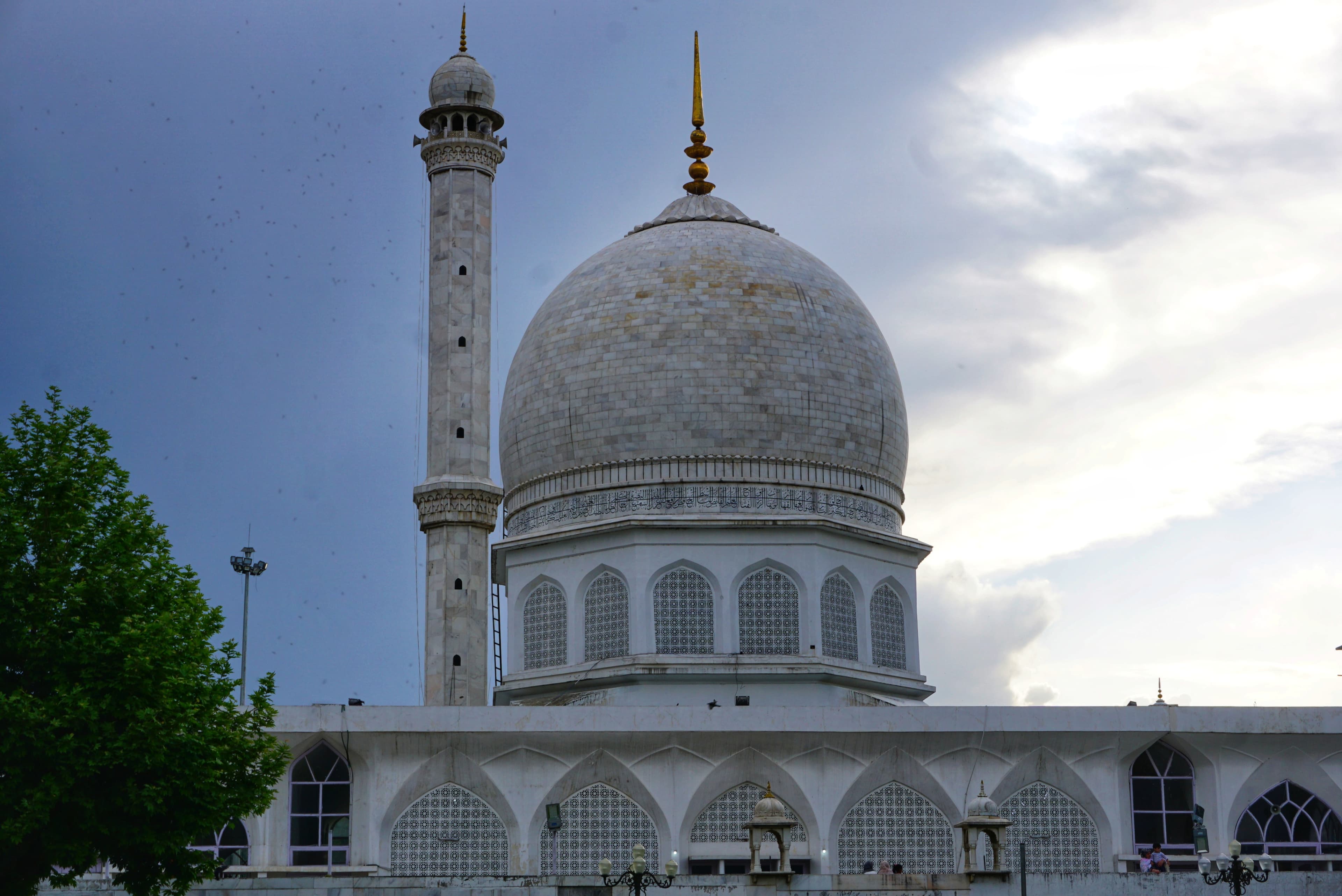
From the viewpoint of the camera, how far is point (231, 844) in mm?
30875

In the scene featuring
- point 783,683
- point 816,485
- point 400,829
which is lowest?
point 400,829

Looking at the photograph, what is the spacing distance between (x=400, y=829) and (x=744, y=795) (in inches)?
230

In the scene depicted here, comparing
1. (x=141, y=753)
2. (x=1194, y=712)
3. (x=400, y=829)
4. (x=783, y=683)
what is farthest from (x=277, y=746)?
(x=1194, y=712)

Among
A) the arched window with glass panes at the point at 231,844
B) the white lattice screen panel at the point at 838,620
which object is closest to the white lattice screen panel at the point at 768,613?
the white lattice screen panel at the point at 838,620

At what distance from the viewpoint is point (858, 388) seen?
3725 centimetres

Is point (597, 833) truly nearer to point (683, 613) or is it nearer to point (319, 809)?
point (319, 809)

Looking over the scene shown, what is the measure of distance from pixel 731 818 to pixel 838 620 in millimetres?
5206

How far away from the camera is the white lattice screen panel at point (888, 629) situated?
3581cm

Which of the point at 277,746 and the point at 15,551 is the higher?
the point at 15,551

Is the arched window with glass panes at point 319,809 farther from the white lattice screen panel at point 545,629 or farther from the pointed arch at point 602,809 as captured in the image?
the white lattice screen panel at point 545,629

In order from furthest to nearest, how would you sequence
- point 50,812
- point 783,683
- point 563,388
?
point 563,388 < point 783,683 < point 50,812

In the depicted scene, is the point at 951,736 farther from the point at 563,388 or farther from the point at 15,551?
the point at 15,551

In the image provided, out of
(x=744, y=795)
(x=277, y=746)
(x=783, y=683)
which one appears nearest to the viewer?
(x=277, y=746)

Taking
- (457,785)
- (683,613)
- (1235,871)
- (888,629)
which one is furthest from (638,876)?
(888,629)
